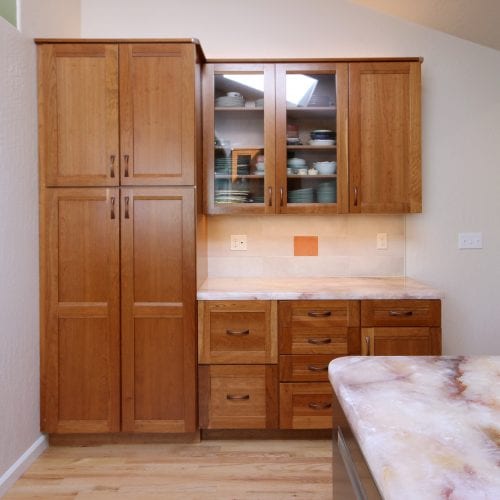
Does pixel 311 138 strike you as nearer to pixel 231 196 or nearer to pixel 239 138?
pixel 239 138

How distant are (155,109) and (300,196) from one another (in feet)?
3.23

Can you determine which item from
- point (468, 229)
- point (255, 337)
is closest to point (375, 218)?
point (468, 229)

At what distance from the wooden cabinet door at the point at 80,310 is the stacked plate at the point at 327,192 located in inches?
47.5

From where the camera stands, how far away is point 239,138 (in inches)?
107

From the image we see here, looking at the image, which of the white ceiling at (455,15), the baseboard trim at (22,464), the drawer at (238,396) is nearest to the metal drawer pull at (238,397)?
the drawer at (238,396)

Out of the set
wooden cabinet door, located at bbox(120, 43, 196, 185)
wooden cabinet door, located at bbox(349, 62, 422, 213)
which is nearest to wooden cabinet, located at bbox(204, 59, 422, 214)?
wooden cabinet door, located at bbox(349, 62, 422, 213)

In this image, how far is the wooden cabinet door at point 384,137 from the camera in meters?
2.65

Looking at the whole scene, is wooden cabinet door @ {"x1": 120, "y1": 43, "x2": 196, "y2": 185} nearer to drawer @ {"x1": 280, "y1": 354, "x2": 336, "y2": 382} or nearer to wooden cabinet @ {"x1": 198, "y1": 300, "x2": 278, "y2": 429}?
wooden cabinet @ {"x1": 198, "y1": 300, "x2": 278, "y2": 429}

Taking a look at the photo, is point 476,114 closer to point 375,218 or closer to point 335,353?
point 375,218

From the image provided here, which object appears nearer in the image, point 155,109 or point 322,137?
point 155,109

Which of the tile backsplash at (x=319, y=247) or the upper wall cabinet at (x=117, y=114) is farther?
the tile backsplash at (x=319, y=247)

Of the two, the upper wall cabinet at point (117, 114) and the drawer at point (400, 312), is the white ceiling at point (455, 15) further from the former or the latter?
the drawer at point (400, 312)

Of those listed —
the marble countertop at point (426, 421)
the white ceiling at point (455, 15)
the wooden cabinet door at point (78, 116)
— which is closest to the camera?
the marble countertop at point (426, 421)

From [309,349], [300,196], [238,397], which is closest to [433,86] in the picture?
[300,196]
